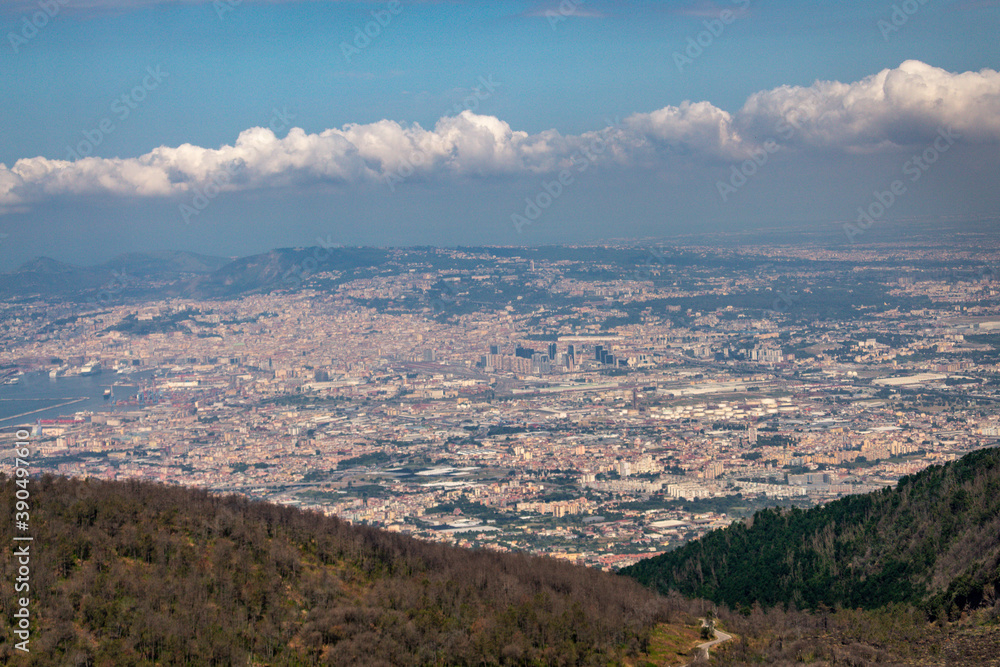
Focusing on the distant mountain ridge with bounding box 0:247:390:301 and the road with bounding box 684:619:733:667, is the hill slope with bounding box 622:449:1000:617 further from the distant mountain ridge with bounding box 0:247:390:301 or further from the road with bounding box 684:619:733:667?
the distant mountain ridge with bounding box 0:247:390:301

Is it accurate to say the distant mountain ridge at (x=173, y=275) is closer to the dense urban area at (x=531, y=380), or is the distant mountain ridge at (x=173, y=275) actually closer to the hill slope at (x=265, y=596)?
the dense urban area at (x=531, y=380)

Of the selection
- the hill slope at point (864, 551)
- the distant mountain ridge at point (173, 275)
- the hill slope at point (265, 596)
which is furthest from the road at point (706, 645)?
the distant mountain ridge at point (173, 275)

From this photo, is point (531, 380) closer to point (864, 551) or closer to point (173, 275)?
point (864, 551)

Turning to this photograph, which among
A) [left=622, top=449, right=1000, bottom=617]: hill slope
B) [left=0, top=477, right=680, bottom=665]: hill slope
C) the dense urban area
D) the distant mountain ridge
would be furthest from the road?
the distant mountain ridge

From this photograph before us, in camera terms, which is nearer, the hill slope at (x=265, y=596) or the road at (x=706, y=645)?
the hill slope at (x=265, y=596)

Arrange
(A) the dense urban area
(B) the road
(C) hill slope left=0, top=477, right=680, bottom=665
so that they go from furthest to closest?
(A) the dense urban area, (B) the road, (C) hill slope left=0, top=477, right=680, bottom=665

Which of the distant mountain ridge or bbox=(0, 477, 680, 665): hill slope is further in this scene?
the distant mountain ridge

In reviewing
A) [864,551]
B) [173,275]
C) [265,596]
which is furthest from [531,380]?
[173,275]

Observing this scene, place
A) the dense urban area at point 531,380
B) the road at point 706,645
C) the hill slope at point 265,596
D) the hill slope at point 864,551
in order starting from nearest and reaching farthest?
the hill slope at point 265,596
the road at point 706,645
the hill slope at point 864,551
the dense urban area at point 531,380

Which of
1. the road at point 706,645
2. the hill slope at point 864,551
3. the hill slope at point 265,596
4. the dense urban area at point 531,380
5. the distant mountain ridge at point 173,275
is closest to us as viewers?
the hill slope at point 265,596
